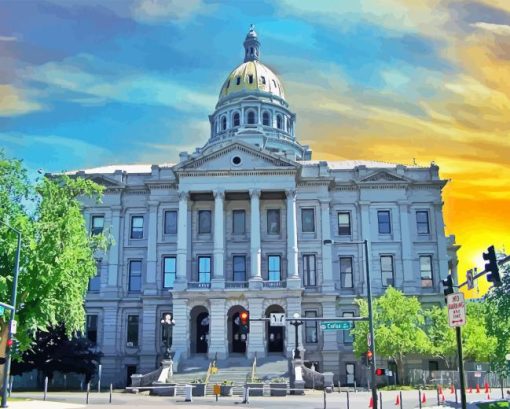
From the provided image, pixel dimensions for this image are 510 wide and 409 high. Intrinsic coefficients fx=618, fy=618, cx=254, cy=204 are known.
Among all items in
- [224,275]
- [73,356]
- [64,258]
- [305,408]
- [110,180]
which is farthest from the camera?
[110,180]

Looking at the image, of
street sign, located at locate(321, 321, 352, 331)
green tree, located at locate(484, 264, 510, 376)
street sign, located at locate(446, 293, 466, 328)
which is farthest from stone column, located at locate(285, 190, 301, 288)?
street sign, located at locate(446, 293, 466, 328)

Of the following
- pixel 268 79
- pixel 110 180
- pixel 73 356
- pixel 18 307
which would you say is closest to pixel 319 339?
pixel 73 356

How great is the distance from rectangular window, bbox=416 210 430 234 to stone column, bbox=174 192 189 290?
22.4m

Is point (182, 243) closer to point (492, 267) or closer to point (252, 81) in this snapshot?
point (252, 81)

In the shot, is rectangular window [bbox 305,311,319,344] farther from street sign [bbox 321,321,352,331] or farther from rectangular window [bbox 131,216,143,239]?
street sign [bbox 321,321,352,331]

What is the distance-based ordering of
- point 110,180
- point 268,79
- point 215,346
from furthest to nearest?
point 268,79, point 110,180, point 215,346

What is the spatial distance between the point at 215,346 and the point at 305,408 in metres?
23.1

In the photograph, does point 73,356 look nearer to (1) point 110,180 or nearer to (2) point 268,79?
(1) point 110,180

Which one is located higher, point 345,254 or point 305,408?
point 345,254

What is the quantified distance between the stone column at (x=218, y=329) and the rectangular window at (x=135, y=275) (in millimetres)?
9170

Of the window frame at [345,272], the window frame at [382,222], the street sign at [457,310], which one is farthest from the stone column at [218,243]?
the street sign at [457,310]

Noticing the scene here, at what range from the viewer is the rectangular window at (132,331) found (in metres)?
58.1

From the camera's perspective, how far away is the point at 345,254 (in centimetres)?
5928

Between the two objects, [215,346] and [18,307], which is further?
[215,346]
